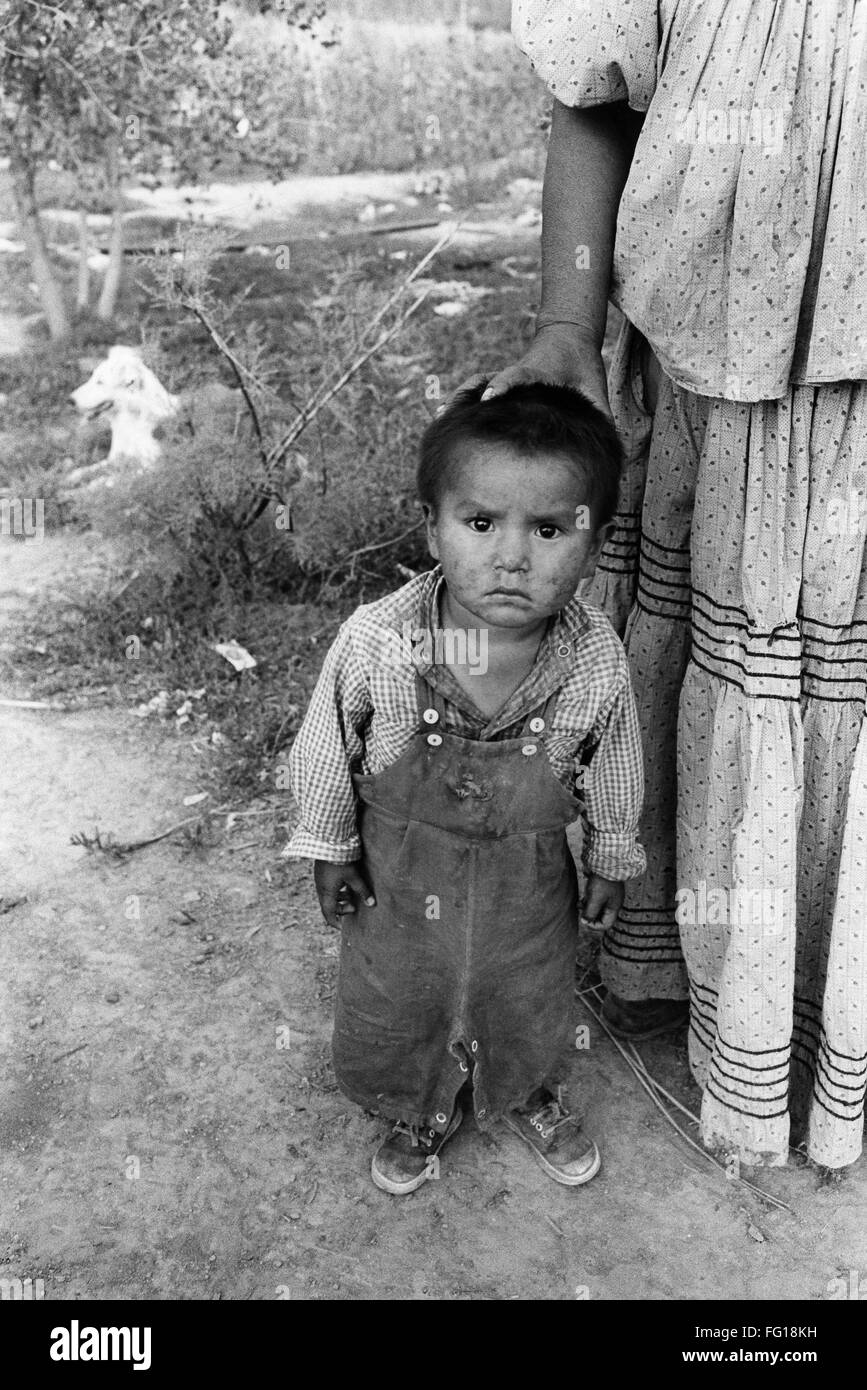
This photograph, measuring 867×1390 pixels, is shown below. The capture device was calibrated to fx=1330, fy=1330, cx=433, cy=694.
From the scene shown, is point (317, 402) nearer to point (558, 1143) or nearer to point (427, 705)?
point (427, 705)

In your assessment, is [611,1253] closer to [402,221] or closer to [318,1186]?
[318,1186]

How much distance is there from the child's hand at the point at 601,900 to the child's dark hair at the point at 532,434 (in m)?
0.69

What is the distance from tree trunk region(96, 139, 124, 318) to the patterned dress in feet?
14.4

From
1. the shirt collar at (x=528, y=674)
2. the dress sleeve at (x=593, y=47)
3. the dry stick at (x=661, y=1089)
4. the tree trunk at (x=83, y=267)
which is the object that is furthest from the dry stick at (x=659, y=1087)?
the tree trunk at (x=83, y=267)

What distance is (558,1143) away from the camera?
2381 millimetres

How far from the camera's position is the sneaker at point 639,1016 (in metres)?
2.66

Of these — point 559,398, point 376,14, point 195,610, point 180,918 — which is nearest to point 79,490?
point 195,610

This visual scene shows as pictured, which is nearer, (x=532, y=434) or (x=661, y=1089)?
(x=532, y=434)

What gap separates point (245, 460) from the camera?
3959 millimetres

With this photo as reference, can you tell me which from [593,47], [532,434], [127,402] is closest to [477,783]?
[532,434]

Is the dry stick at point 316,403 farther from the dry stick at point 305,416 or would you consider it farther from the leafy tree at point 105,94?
the leafy tree at point 105,94

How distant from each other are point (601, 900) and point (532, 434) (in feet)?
2.89

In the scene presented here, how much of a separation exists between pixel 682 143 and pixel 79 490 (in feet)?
10.4

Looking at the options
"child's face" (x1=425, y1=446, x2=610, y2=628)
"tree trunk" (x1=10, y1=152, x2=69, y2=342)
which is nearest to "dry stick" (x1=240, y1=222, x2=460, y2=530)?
"child's face" (x1=425, y1=446, x2=610, y2=628)
